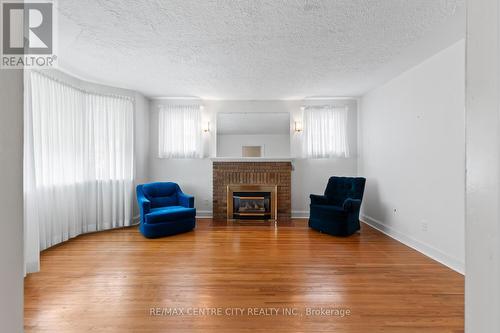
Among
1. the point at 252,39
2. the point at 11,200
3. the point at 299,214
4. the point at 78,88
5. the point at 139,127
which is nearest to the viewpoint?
the point at 11,200

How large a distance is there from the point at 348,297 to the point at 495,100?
2173 millimetres

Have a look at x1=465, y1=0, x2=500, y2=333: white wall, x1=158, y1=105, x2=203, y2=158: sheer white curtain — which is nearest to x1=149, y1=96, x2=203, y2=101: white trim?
x1=158, y1=105, x2=203, y2=158: sheer white curtain

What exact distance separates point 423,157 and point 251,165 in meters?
3.03

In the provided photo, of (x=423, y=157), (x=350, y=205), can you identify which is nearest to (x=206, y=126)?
(x=350, y=205)

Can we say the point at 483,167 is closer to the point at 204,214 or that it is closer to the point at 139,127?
the point at 204,214

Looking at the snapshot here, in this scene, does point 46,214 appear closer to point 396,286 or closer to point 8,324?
point 8,324

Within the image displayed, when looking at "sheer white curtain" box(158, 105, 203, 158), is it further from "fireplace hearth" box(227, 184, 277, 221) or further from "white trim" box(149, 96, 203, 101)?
"fireplace hearth" box(227, 184, 277, 221)

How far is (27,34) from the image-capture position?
92.3 inches

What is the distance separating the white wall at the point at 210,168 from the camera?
16.6 feet

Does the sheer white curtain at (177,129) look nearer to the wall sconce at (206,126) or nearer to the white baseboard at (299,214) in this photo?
the wall sconce at (206,126)

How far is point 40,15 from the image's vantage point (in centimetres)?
216

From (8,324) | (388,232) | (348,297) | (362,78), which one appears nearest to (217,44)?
(362,78)

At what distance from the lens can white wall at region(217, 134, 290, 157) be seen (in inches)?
200

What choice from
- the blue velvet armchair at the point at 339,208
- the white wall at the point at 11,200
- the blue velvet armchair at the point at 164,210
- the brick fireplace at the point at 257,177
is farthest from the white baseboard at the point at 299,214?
the white wall at the point at 11,200
